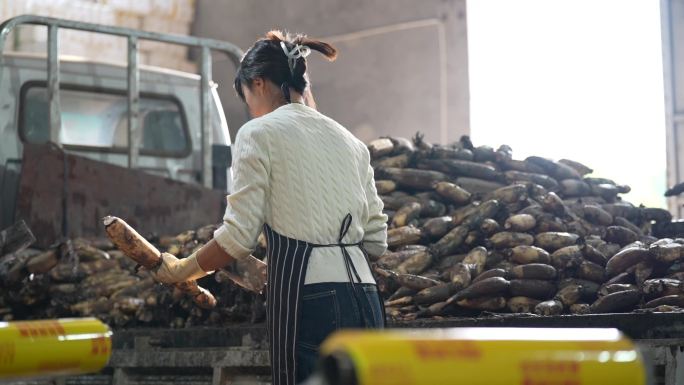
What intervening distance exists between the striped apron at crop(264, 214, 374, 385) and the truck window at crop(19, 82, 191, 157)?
4.36 metres

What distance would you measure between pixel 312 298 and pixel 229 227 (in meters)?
0.31

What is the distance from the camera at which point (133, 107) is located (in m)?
7.47

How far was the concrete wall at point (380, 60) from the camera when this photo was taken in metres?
11.8

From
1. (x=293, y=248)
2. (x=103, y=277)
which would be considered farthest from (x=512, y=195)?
(x=293, y=248)

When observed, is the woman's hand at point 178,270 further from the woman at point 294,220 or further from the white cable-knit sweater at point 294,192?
the white cable-knit sweater at point 294,192

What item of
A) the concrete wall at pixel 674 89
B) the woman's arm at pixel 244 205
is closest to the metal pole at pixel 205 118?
the concrete wall at pixel 674 89

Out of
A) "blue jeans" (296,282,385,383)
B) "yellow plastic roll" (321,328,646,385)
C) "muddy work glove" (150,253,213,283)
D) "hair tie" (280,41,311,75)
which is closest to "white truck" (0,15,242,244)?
"muddy work glove" (150,253,213,283)

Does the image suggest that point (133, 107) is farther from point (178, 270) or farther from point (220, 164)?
point (178, 270)

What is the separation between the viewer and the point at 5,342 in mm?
2234

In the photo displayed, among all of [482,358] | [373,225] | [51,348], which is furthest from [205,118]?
[482,358]

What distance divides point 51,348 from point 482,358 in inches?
39.2

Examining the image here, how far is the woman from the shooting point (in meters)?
3.26

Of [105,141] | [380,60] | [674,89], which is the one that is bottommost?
[105,141]

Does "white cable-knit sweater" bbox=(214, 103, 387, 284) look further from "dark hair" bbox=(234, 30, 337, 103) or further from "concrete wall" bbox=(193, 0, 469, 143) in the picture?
"concrete wall" bbox=(193, 0, 469, 143)
